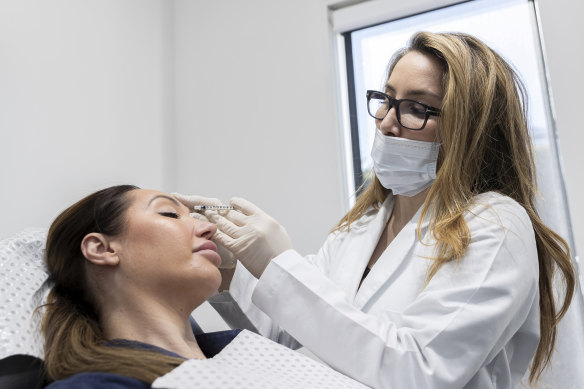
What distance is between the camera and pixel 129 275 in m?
1.25

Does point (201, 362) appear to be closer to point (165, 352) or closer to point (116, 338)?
point (165, 352)

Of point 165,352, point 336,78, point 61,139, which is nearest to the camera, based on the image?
point 165,352

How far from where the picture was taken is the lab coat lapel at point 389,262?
4.62 feet

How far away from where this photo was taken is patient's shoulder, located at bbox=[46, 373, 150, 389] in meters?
0.91

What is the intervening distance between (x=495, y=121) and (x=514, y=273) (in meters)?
0.44

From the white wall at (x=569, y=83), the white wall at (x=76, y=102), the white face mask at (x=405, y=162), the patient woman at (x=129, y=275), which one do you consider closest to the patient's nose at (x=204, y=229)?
the patient woman at (x=129, y=275)

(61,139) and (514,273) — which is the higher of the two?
(61,139)

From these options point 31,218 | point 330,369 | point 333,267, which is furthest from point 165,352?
point 31,218

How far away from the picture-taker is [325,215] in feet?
7.33

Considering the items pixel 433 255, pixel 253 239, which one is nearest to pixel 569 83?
pixel 433 255

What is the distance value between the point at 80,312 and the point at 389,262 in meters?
0.75

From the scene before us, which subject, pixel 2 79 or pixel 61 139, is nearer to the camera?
pixel 2 79

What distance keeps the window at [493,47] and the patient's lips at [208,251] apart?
1032 mm

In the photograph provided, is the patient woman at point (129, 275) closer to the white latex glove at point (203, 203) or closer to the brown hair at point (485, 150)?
the white latex glove at point (203, 203)
